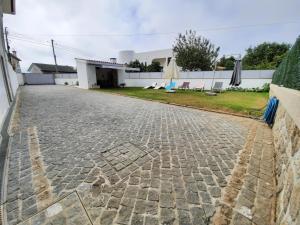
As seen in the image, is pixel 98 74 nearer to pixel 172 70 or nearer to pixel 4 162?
pixel 172 70

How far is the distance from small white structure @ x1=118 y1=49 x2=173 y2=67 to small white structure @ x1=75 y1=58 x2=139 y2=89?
1528 cm

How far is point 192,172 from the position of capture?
2.29m

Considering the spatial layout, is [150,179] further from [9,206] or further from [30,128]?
[30,128]

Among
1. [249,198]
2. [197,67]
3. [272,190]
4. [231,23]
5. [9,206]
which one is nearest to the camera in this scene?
[9,206]

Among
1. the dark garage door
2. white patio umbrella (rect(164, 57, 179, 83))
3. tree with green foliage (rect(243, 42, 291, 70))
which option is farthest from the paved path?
tree with green foliage (rect(243, 42, 291, 70))

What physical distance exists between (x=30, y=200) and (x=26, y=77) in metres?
32.3

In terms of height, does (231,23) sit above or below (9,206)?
above

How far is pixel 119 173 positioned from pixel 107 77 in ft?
64.8

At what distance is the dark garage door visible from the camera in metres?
25.5

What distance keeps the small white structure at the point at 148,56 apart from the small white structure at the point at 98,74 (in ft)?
50.1

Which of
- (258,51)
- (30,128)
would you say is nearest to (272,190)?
(30,128)

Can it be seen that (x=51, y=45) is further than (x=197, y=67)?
Yes

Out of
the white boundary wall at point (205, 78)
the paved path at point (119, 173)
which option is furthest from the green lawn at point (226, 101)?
the white boundary wall at point (205, 78)

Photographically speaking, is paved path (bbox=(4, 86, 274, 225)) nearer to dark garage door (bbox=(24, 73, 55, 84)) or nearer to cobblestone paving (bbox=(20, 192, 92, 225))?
cobblestone paving (bbox=(20, 192, 92, 225))
